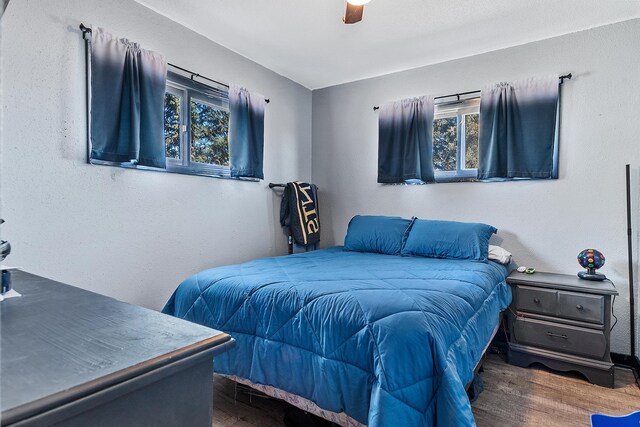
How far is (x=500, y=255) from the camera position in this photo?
267 centimetres

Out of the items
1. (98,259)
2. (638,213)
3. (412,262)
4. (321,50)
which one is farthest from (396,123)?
(98,259)

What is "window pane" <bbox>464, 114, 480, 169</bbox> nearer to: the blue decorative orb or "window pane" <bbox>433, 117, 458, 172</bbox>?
"window pane" <bbox>433, 117, 458, 172</bbox>

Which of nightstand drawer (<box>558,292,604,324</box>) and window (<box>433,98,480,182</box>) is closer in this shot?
nightstand drawer (<box>558,292,604,324</box>)

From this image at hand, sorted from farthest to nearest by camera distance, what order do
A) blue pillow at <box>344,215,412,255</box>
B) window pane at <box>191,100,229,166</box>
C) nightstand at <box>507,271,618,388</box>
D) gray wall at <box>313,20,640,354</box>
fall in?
1. blue pillow at <box>344,215,412,255</box>
2. window pane at <box>191,100,229,166</box>
3. gray wall at <box>313,20,640,354</box>
4. nightstand at <box>507,271,618,388</box>

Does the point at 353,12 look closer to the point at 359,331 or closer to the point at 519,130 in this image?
the point at 359,331

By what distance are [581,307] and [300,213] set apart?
237cm

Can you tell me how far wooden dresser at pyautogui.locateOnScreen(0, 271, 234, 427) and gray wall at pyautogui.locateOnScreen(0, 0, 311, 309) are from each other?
4.89ft

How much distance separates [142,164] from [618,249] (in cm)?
342

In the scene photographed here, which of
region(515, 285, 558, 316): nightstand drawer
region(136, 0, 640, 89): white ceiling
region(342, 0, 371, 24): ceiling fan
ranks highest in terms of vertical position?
region(136, 0, 640, 89): white ceiling

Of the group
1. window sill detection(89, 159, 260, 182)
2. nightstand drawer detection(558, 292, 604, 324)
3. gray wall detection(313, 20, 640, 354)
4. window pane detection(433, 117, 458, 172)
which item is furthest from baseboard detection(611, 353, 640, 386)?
window sill detection(89, 159, 260, 182)

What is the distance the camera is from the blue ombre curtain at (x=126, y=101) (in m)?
2.09

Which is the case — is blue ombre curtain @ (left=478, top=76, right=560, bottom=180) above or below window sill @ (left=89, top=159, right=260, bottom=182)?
above

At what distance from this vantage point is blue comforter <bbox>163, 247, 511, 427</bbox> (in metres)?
1.20

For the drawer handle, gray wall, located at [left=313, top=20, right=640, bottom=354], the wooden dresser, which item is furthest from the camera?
gray wall, located at [left=313, top=20, right=640, bottom=354]
